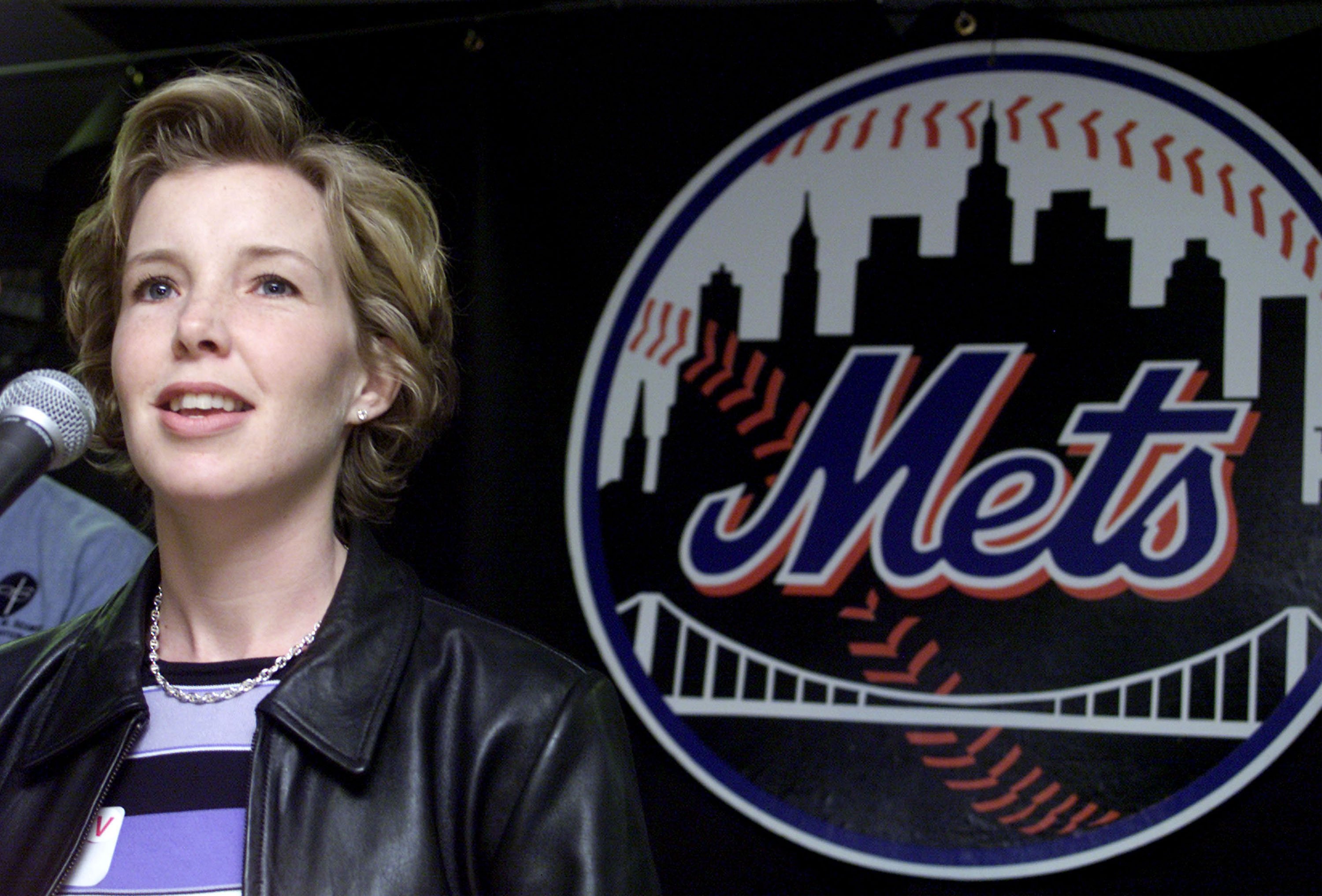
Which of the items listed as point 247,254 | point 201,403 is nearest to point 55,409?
point 201,403

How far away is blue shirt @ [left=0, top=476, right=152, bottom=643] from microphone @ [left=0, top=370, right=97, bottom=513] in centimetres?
140

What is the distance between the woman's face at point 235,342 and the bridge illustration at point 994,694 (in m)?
1.01

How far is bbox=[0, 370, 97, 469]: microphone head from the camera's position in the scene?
1018 millimetres

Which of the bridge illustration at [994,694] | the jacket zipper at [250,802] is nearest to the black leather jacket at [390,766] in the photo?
the jacket zipper at [250,802]

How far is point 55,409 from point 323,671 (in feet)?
1.14

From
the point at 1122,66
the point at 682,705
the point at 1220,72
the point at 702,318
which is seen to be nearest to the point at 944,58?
the point at 1122,66

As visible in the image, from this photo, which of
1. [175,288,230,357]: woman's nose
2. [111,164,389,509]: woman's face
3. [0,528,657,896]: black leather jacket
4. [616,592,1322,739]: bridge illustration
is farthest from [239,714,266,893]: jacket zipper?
[616,592,1322,739]: bridge illustration

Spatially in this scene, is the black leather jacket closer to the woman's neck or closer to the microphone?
the woman's neck

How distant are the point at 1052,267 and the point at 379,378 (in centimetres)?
124

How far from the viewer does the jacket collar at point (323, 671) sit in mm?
1210

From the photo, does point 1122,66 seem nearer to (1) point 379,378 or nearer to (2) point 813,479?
(2) point 813,479

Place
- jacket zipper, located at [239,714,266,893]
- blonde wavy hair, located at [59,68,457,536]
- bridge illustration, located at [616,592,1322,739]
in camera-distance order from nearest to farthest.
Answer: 1. jacket zipper, located at [239,714,266,893]
2. blonde wavy hair, located at [59,68,457,536]
3. bridge illustration, located at [616,592,1322,739]

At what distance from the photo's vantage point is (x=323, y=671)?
49.3 inches

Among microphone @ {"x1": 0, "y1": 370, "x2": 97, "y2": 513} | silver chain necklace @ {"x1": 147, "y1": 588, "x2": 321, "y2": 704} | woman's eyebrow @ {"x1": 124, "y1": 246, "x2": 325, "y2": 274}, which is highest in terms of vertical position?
woman's eyebrow @ {"x1": 124, "y1": 246, "x2": 325, "y2": 274}
